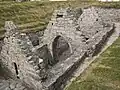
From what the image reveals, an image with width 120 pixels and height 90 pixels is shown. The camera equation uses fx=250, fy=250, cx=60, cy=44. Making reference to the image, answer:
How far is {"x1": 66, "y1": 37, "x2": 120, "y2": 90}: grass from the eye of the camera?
16281mm

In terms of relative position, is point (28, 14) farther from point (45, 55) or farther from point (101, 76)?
point (101, 76)

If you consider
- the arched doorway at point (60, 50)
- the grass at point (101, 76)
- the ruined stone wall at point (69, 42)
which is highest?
the ruined stone wall at point (69, 42)

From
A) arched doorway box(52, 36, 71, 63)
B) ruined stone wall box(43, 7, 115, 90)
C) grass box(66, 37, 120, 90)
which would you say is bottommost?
arched doorway box(52, 36, 71, 63)

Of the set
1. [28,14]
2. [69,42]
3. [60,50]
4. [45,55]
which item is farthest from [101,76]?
[28,14]

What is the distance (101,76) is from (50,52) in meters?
8.95

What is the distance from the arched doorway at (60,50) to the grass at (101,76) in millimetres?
5745

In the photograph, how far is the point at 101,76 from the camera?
57.8ft

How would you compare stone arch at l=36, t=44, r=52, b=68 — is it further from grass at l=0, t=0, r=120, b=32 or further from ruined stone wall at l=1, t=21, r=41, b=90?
grass at l=0, t=0, r=120, b=32

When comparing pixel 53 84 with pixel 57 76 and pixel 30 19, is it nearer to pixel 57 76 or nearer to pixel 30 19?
pixel 57 76

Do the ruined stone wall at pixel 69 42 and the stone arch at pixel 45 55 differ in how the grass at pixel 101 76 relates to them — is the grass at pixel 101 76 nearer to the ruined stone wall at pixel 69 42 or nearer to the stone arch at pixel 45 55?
the ruined stone wall at pixel 69 42

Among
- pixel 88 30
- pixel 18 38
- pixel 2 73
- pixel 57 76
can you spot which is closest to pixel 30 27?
pixel 88 30

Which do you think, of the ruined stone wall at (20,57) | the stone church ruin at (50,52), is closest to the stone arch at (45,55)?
the stone church ruin at (50,52)

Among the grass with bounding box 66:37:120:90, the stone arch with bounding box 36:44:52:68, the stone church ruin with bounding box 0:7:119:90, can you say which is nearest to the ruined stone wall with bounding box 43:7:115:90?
the stone church ruin with bounding box 0:7:119:90

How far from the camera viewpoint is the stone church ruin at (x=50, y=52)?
1757 cm
